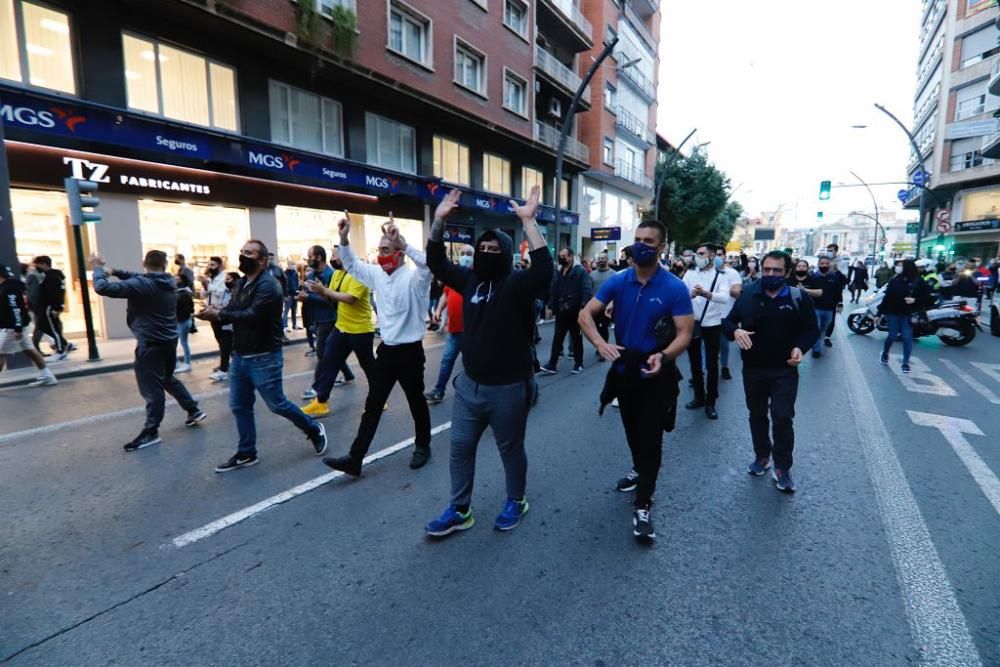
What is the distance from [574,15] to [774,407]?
91.8 feet

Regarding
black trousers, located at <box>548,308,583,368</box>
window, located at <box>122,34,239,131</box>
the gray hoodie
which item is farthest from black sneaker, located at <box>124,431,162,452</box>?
window, located at <box>122,34,239,131</box>

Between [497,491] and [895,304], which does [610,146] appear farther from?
[497,491]

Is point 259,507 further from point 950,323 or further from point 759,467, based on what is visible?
point 950,323

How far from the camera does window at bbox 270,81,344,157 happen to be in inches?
556

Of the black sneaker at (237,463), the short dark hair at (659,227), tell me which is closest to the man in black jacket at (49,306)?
the black sneaker at (237,463)

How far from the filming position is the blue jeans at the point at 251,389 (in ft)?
14.4

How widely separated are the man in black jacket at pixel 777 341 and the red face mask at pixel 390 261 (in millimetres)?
2848

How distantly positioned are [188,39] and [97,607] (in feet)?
44.2

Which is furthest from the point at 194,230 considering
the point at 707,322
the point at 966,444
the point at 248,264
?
the point at 966,444

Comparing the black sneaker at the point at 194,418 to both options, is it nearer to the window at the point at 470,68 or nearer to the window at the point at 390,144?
the window at the point at 390,144

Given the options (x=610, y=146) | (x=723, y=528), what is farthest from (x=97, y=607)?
(x=610, y=146)

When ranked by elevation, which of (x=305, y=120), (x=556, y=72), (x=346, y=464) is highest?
(x=556, y=72)

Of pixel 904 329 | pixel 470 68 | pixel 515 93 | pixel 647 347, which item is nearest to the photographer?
pixel 647 347

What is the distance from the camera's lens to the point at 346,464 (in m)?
4.14
